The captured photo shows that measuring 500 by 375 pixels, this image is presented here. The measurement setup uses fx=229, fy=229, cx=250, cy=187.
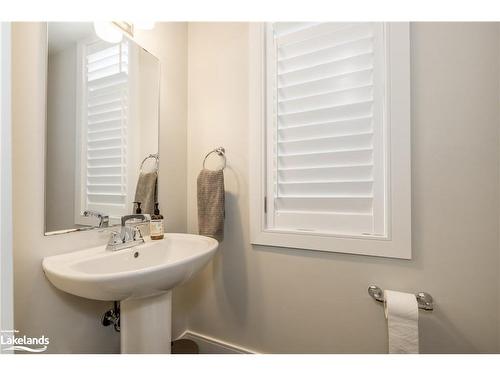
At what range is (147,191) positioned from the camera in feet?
3.93

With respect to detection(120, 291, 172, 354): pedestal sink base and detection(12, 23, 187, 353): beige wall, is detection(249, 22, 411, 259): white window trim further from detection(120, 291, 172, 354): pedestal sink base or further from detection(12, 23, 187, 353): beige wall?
detection(12, 23, 187, 353): beige wall

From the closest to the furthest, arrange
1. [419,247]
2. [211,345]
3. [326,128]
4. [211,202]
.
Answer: [419,247]
[326,128]
[211,202]
[211,345]

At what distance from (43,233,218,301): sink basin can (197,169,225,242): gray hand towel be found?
0.13 metres

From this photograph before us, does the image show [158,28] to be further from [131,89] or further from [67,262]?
[67,262]

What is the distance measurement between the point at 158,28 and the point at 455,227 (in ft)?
5.63

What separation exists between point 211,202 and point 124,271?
52cm

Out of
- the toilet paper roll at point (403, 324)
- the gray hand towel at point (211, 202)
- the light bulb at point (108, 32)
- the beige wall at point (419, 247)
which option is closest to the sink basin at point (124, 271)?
the gray hand towel at point (211, 202)

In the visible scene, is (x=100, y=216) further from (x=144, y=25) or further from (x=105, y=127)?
(x=144, y=25)

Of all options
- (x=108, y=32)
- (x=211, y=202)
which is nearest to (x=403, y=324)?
(x=211, y=202)

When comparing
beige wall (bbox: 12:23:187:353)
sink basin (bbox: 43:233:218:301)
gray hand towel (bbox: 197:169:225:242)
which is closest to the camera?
sink basin (bbox: 43:233:218:301)

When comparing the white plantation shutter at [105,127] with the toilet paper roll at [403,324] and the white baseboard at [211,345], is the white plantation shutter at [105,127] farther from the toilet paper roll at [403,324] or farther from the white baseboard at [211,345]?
the toilet paper roll at [403,324]

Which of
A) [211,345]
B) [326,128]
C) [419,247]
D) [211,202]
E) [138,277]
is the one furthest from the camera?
[211,345]

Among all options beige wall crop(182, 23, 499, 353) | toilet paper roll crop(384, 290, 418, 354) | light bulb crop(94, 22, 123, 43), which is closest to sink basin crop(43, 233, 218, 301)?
beige wall crop(182, 23, 499, 353)

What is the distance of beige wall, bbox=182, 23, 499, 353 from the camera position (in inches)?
33.8
